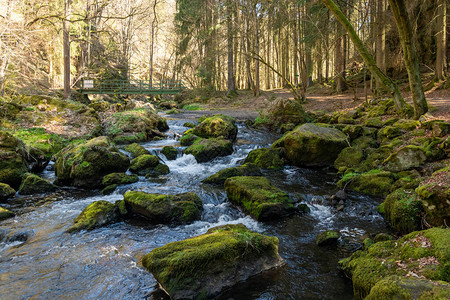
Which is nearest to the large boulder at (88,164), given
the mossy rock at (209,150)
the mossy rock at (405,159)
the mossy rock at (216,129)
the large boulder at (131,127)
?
the mossy rock at (209,150)

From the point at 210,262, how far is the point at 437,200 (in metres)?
3.99

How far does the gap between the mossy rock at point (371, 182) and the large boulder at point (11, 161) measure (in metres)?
9.18

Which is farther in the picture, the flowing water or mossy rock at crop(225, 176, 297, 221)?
mossy rock at crop(225, 176, 297, 221)

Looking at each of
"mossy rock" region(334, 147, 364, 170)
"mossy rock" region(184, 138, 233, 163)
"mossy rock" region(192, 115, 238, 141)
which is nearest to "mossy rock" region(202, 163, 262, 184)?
"mossy rock" region(184, 138, 233, 163)

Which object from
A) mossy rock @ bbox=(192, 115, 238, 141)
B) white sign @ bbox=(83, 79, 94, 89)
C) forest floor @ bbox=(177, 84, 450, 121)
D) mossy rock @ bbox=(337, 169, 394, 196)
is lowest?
mossy rock @ bbox=(337, 169, 394, 196)

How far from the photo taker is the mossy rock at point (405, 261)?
351 cm

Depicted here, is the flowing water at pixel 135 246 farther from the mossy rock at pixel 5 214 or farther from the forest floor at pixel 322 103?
the forest floor at pixel 322 103

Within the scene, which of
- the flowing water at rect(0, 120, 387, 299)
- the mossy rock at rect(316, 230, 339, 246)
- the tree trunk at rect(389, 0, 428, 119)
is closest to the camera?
the flowing water at rect(0, 120, 387, 299)

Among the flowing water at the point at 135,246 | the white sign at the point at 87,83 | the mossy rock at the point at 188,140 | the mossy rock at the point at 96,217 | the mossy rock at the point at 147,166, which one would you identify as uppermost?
the white sign at the point at 87,83

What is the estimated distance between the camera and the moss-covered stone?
9.01m

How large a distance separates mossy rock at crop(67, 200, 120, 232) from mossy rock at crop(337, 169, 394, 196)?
5.93 meters

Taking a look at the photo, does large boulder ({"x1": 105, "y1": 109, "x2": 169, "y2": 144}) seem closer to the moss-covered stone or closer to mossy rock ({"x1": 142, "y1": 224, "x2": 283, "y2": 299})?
the moss-covered stone

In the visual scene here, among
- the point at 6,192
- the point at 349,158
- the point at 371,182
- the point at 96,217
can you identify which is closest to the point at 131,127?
the point at 6,192

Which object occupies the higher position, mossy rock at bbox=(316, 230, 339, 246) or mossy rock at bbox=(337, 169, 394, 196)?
mossy rock at bbox=(337, 169, 394, 196)
